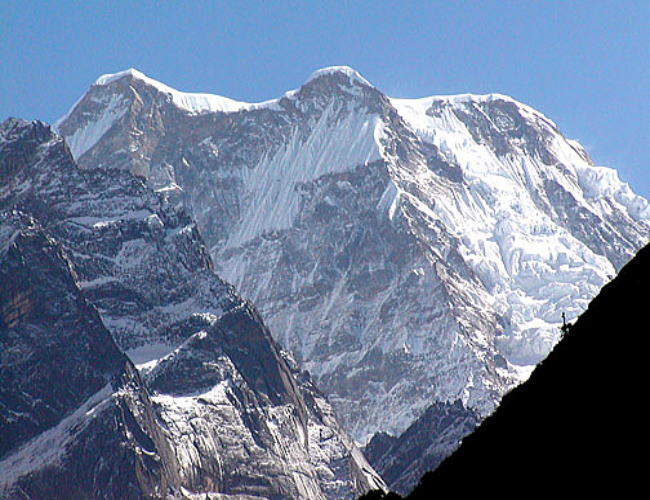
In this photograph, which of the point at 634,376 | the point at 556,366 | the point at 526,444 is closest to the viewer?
the point at 634,376

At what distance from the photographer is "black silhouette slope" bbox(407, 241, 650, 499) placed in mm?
55250

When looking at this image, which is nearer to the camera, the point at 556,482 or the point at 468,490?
Answer: the point at 556,482

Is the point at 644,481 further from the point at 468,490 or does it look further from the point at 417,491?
the point at 417,491

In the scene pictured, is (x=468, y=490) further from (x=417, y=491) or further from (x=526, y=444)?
(x=417, y=491)

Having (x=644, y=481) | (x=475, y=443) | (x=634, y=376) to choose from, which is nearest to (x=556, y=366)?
(x=475, y=443)

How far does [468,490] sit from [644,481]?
958 cm

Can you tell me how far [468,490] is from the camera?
61750mm

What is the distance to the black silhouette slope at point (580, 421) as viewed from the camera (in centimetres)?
5525

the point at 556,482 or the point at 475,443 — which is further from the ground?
the point at 475,443

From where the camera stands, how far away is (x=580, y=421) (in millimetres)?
58000

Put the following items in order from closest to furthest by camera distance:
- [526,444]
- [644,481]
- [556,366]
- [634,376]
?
[644,481], [634,376], [526,444], [556,366]

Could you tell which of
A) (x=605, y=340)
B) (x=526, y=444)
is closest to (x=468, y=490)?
(x=526, y=444)

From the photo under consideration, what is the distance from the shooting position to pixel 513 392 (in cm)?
6938

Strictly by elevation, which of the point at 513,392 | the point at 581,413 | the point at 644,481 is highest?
the point at 513,392
